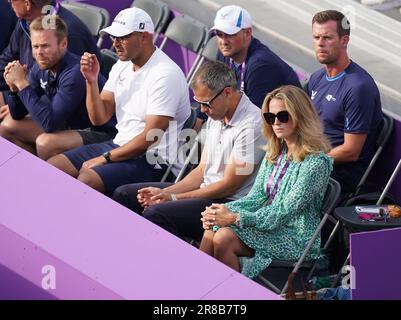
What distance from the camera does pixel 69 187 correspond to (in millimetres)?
6477

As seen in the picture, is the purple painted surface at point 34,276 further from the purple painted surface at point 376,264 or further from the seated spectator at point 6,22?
the seated spectator at point 6,22

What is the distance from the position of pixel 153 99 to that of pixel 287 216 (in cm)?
149

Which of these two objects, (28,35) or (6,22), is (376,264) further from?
(6,22)

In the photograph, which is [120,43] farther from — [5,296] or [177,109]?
[5,296]

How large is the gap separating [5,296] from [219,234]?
1.20 metres

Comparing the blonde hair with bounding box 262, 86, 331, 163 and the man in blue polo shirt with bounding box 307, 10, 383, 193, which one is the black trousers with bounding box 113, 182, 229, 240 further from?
the man in blue polo shirt with bounding box 307, 10, 383, 193

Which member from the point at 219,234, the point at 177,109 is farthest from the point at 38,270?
the point at 177,109

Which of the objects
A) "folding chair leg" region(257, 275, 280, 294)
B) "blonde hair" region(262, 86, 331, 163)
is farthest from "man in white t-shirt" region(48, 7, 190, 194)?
"folding chair leg" region(257, 275, 280, 294)

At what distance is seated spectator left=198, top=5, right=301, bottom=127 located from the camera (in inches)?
309

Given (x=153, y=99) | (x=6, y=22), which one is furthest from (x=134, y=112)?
(x=6, y=22)

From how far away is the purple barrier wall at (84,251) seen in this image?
18.2ft

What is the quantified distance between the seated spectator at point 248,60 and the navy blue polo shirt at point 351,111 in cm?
37

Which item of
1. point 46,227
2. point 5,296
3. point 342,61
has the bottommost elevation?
point 5,296

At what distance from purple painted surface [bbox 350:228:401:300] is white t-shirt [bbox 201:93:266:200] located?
4.20 ft
